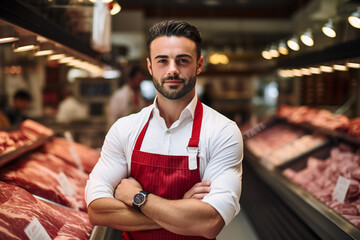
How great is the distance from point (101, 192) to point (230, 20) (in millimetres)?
9230

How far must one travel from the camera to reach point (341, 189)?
10.3 feet

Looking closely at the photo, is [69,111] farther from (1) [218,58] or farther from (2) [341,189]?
(2) [341,189]

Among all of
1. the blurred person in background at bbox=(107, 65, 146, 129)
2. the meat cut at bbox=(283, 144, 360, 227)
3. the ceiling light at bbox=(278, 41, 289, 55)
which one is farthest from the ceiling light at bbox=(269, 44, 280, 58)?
the blurred person in background at bbox=(107, 65, 146, 129)

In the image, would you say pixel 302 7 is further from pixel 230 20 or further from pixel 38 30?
pixel 38 30

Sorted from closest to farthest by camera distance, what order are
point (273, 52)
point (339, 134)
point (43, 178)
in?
point (43, 178), point (339, 134), point (273, 52)

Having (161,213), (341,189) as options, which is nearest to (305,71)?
(341,189)

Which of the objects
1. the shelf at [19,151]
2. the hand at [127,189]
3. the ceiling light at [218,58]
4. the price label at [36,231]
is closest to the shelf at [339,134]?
the hand at [127,189]

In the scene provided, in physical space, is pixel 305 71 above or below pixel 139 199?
above

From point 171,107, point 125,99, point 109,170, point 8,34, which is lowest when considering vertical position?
point 125,99

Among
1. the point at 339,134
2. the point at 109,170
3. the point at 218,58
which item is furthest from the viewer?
the point at 218,58

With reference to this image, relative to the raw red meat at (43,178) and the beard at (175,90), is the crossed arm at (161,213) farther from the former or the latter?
the raw red meat at (43,178)

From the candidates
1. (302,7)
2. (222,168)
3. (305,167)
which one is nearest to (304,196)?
(305,167)

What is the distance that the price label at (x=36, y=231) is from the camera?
5.87 feet

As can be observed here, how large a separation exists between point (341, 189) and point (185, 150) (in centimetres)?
210
